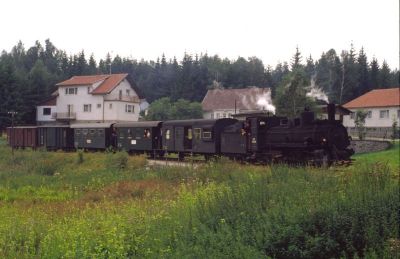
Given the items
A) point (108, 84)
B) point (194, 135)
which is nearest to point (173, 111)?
point (108, 84)

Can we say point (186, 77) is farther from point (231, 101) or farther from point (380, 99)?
point (380, 99)

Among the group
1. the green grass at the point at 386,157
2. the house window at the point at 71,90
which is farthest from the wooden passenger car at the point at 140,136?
the house window at the point at 71,90

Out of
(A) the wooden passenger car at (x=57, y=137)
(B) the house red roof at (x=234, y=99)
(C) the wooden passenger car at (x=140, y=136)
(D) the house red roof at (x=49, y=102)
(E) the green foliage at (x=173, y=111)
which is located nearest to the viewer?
(C) the wooden passenger car at (x=140, y=136)

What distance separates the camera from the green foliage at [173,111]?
6619cm

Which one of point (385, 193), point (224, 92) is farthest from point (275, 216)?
point (224, 92)

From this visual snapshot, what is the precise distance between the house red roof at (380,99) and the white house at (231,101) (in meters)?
14.1

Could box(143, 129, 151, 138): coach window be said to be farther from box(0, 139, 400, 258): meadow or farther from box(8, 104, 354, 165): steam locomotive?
box(0, 139, 400, 258): meadow

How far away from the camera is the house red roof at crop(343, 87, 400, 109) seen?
60.2 meters

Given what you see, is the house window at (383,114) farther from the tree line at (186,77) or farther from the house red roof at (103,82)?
the house red roof at (103,82)

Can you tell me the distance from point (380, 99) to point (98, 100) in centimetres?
3867

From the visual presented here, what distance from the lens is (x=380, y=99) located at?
62.4m

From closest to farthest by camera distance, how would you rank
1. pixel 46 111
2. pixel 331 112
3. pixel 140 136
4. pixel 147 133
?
pixel 331 112, pixel 147 133, pixel 140 136, pixel 46 111

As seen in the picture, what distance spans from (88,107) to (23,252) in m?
59.9

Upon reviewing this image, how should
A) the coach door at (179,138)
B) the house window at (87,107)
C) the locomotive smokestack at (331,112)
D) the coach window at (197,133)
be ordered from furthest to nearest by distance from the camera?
the house window at (87,107) < the coach door at (179,138) < the coach window at (197,133) < the locomotive smokestack at (331,112)
